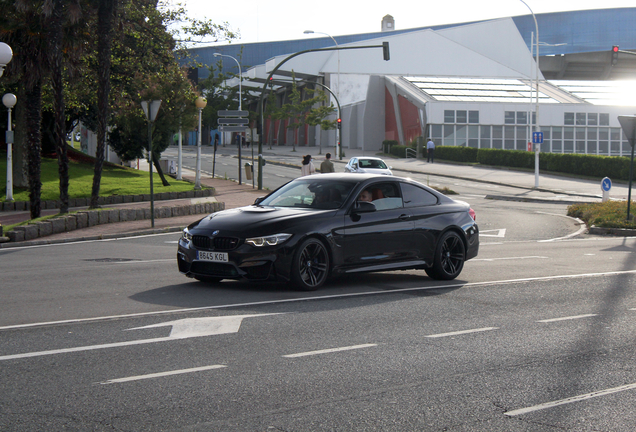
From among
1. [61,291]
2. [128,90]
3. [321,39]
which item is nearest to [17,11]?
[128,90]

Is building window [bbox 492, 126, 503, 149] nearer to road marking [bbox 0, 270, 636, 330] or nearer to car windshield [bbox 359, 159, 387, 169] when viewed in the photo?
car windshield [bbox 359, 159, 387, 169]

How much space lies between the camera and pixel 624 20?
319ft

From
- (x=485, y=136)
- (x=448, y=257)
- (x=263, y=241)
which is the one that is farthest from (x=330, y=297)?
(x=485, y=136)

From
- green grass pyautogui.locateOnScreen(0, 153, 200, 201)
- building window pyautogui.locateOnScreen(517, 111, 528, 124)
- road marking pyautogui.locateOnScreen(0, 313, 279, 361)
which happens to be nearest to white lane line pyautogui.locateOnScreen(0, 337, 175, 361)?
road marking pyautogui.locateOnScreen(0, 313, 279, 361)

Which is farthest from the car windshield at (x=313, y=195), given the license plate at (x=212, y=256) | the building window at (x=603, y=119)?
the building window at (x=603, y=119)

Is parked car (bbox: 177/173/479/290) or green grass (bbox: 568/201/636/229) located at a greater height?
parked car (bbox: 177/173/479/290)

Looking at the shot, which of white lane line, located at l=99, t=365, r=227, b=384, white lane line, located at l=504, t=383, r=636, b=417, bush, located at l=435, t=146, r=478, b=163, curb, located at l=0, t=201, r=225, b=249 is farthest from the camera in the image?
bush, located at l=435, t=146, r=478, b=163

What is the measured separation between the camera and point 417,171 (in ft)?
146

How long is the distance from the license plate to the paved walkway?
26.8ft

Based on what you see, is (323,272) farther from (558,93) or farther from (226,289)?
(558,93)

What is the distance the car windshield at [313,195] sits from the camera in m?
9.20

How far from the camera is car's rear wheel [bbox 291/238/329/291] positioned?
8.41 m

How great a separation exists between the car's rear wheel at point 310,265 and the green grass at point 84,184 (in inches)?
671

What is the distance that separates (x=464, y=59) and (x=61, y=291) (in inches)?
2908
